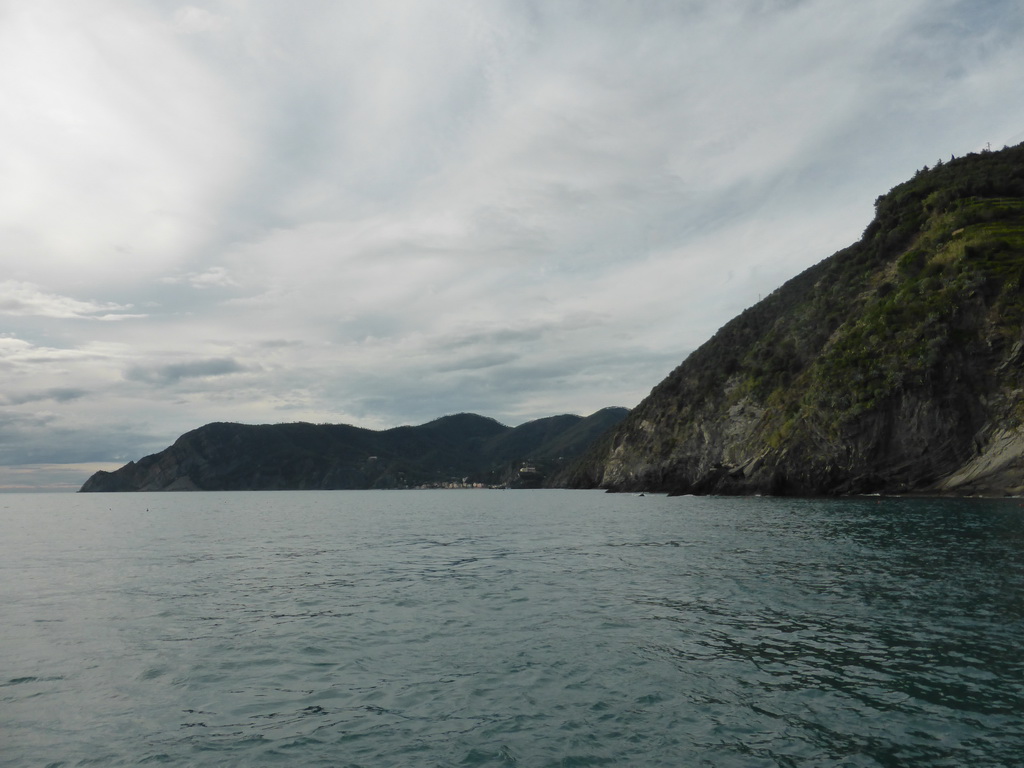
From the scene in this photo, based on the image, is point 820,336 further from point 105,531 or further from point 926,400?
point 105,531

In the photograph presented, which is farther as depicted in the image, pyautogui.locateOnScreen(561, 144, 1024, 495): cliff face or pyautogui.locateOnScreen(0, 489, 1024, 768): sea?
pyautogui.locateOnScreen(561, 144, 1024, 495): cliff face

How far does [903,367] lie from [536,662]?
8204cm

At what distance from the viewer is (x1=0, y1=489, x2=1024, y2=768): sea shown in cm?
1200

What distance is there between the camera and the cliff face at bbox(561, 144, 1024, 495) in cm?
7344

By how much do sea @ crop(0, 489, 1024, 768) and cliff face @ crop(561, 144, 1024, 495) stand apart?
44.9 metres

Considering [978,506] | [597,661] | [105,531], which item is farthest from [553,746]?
[105,531]

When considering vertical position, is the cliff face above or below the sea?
above

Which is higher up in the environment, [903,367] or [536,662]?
[903,367]

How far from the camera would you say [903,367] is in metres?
80.9

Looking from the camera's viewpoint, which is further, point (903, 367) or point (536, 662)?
point (903, 367)

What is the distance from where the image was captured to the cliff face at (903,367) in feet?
241

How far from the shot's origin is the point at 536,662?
55.9 ft

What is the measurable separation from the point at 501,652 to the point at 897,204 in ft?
411

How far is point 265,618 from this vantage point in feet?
78.0
